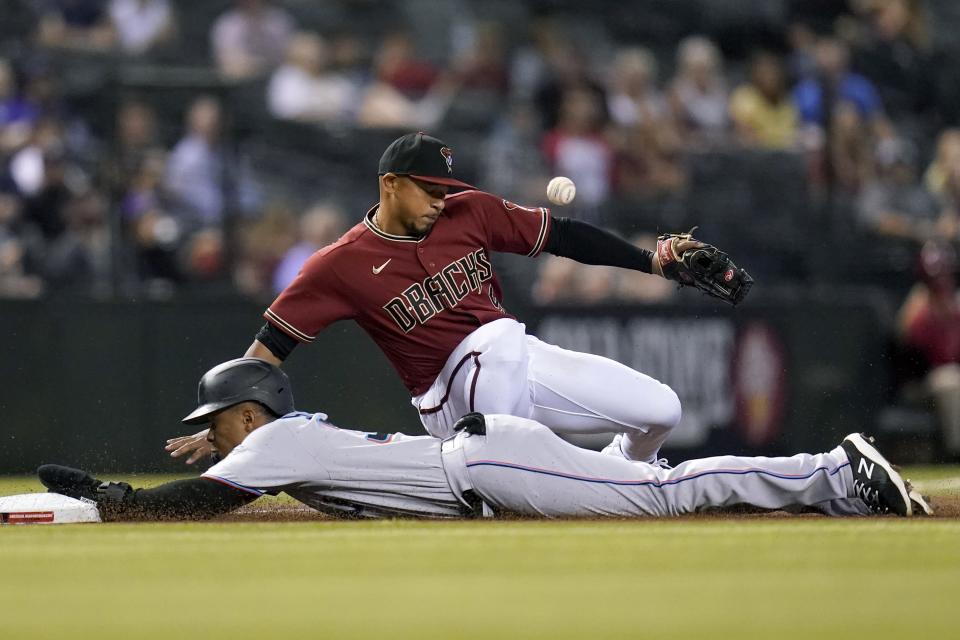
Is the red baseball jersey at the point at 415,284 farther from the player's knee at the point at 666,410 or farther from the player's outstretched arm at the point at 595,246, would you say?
the player's knee at the point at 666,410

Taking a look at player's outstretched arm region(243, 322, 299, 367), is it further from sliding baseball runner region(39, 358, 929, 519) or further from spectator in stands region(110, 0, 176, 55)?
spectator in stands region(110, 0, 176, 55)

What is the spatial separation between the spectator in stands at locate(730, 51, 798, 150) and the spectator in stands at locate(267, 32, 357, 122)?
3.43 m

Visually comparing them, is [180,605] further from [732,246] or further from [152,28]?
[152,28]

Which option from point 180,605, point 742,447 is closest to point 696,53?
point 742,447

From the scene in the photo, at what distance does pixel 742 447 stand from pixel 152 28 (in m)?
6.13

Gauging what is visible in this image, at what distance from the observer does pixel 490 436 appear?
612 centimetres

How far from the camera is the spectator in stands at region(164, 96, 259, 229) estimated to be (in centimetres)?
1026

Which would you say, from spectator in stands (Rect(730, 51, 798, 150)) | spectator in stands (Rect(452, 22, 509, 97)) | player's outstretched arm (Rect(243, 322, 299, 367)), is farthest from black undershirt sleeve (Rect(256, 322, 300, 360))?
spectator in stands (Rect(730, 51, 798, 150))

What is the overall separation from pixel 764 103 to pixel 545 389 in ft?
24.2

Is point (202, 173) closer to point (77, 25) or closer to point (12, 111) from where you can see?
point (12, 111)

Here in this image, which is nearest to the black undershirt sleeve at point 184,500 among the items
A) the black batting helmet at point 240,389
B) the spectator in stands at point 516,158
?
the black batting helmet at point 240,389

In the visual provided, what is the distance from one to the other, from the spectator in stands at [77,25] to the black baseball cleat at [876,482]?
8.28 m

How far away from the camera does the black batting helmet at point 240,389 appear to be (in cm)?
629

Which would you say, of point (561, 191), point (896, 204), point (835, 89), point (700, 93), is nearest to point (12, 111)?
point (700, 93)
